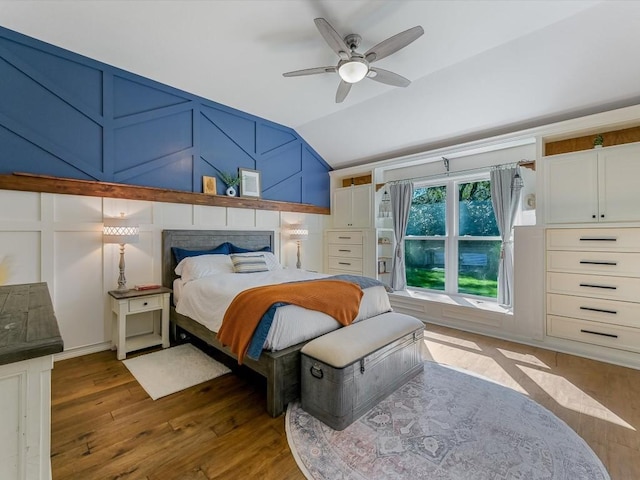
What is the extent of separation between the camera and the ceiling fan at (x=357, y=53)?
2.24m

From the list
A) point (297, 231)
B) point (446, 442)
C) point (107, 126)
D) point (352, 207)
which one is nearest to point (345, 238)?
point (352, 207)

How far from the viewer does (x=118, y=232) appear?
10.2 feet

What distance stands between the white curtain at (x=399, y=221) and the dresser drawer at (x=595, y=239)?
203 cm

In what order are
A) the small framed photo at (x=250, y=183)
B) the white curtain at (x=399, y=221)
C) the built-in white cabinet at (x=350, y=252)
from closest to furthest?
the small framed photo at (x=250, y=183) < the white curtain at (x=399, y=221) < the built-in white cabinet at (x=350, y=252)

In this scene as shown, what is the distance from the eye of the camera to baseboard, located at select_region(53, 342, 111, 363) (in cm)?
305

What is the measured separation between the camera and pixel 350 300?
266 centimetres

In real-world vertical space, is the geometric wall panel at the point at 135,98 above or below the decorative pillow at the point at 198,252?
above

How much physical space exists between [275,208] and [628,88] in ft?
14.4

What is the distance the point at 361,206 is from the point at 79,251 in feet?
13.3

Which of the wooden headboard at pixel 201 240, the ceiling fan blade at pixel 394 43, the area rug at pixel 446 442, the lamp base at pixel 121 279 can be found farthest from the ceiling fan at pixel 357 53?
the area rug at pixel 446 442

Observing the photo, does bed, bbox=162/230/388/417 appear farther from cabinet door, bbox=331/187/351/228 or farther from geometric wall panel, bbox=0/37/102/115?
geometric wall panel, bbox=0/37/102/115

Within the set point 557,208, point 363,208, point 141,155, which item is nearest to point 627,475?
point 557,208

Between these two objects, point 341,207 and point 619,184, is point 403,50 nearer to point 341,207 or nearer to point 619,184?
point 619,184

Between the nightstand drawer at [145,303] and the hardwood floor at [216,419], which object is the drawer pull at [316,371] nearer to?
the hardwood floor at [216,419]
